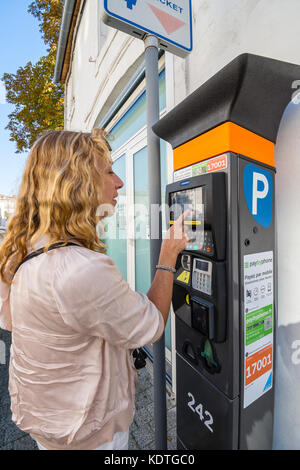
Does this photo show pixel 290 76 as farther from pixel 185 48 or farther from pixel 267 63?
pixel 185 48

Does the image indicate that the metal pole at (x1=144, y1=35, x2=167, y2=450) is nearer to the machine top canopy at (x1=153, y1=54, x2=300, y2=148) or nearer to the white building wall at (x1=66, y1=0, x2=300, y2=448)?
the machine top canopy at (x1=153, y1=54, x2=300, y2=148)

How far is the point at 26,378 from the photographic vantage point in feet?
3.13

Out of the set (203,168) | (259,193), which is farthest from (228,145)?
(259,193)

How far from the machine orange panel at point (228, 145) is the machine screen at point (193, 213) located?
0.18 meters

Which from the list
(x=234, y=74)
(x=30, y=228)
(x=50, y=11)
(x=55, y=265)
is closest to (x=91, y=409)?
(x=55, y=265)

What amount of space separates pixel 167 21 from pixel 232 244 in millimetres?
1326

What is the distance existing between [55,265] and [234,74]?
987 mm

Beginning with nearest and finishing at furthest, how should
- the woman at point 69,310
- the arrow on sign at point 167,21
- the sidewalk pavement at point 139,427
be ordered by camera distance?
the woman at point 69,310 → the arrow on sign at point 167,21 → the sidewalk pavement at point 139,427

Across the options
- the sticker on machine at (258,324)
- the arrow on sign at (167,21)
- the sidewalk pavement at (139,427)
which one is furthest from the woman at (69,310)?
the sidewalk pavement at (139,427)

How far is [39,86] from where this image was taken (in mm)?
8250

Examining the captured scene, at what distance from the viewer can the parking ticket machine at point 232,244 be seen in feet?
3.59

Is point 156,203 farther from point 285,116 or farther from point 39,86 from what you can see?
point 39,86

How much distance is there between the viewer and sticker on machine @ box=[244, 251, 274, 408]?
1.17m

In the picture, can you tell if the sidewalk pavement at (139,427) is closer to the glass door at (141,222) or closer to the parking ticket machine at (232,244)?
the parking ticket machine at (232,244)
